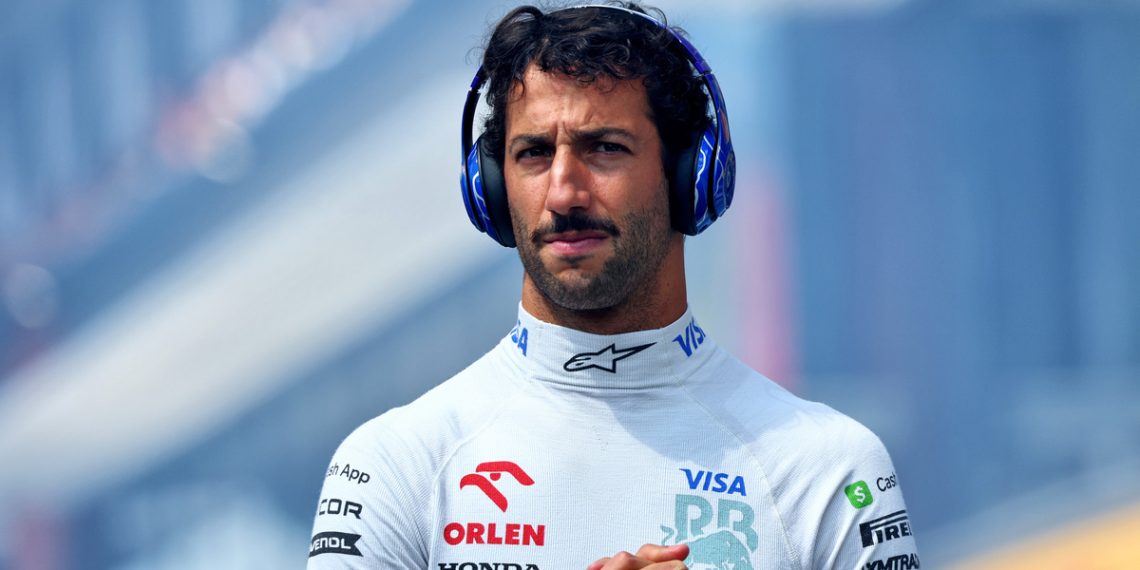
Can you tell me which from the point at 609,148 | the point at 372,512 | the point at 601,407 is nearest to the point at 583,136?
the point at 609,148

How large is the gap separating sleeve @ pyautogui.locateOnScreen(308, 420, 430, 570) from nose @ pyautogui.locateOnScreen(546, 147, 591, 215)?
16.9 inches

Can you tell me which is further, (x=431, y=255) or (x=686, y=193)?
(x=431, y=255)

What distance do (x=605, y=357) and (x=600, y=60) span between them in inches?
18.1

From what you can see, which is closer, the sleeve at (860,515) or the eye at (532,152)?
the sleeve at (860,515)

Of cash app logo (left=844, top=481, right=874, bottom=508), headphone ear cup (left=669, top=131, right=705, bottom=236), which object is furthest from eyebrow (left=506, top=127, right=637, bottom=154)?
cash app logo (left=844, top=481, right=874, bottom=508)

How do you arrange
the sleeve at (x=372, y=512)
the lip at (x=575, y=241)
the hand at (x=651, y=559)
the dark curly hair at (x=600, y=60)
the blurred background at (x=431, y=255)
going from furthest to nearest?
1. the blurred background at (x=431, y=255)
2. the dark curly hair at (x=600, y=60)
3. the lip at (x=575, y=241)
4. the sleeve at (x=372, y=512)
5. the hand at (x=651, y=559)

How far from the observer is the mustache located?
80.5 inches

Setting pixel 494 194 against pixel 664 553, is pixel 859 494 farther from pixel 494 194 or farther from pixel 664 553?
pixel 494 194

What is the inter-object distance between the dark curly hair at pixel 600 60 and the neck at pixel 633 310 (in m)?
0.17

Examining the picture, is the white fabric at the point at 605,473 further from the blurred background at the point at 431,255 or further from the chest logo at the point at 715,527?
the blurred background at the point at 431,255

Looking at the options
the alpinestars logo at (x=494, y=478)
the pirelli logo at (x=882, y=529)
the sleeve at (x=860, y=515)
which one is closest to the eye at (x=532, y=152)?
the alpinestars logo at (x=494, y=478)

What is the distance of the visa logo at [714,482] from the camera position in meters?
2.05

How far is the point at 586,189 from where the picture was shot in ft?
6.78

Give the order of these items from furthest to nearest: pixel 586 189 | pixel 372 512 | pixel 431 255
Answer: pixel 431 255 → pixel 586 189 → pixel 372 512
